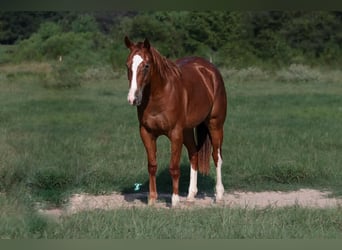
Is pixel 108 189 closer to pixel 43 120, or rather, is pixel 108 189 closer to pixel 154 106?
pixel 154 106

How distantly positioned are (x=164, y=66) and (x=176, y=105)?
1.15 feet

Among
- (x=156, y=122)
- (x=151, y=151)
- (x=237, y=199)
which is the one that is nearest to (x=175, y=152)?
(x=151, y=151)

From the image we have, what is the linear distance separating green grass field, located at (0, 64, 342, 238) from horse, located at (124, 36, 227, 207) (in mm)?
795

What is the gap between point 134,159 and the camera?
25.2 ft

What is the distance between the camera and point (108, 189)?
6484mm

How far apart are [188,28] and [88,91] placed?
4.04m

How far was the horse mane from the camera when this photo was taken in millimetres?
5043

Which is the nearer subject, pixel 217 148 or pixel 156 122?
pixel 156 122

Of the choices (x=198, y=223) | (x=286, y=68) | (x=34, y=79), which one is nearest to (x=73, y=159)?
(x=198, y=223)

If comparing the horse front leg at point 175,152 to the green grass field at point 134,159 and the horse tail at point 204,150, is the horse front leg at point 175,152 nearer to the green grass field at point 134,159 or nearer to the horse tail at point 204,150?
the horse tail at point 204,150

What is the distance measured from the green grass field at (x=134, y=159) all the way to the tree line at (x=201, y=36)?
5.78ft

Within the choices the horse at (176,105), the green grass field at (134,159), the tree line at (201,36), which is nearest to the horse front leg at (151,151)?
the horse at (176,105)

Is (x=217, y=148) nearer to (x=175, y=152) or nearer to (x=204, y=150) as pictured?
(x=204, y=150)

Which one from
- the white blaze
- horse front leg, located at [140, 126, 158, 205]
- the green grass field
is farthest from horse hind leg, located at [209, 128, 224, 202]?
the white blaze
